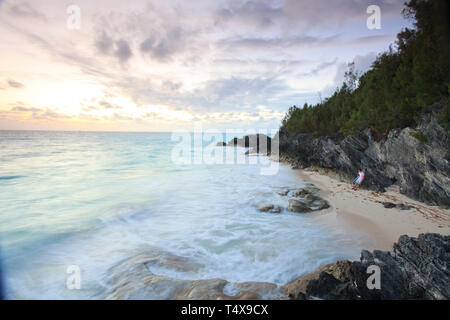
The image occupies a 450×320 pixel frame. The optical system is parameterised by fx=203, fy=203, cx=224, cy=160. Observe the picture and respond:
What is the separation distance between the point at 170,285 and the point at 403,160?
11862 millimetres

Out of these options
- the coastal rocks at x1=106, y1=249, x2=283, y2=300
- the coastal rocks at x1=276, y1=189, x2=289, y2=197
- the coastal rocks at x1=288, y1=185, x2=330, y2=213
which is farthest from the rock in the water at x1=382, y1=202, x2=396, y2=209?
the coastal rocks at x1=106, y1=249, x2=283, y2=300

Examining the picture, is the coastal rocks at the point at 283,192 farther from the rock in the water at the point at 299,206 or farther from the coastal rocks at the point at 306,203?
the rock in the water at the point at 299,206

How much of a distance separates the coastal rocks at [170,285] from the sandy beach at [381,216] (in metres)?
4.57

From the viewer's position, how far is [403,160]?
10.1 meters

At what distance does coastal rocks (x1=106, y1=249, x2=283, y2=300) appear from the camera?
14.6 feet

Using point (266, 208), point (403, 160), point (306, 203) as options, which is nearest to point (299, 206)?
point (306, 203)

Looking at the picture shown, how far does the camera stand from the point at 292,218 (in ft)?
30.9

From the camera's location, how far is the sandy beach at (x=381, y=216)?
7171mm

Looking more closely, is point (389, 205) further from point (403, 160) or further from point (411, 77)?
point (411, 77)
